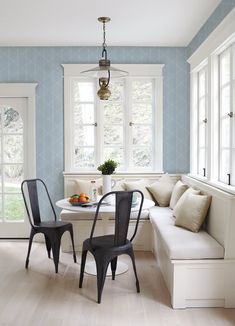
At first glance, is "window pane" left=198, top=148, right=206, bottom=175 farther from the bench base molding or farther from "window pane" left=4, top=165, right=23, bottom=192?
"window pane" left=4, top=165, right=23, bottom=192

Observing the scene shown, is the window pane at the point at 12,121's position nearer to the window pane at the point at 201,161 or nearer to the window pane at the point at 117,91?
the window pane at the point at 117,91

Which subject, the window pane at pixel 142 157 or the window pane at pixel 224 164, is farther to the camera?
the window pane at pixel 142 157

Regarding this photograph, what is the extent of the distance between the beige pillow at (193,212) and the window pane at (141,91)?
2049 mm

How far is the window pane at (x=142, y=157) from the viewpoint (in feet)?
19.0

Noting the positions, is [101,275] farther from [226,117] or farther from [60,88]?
[60,88]

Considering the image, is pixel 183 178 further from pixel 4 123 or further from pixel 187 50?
pixel 4 123

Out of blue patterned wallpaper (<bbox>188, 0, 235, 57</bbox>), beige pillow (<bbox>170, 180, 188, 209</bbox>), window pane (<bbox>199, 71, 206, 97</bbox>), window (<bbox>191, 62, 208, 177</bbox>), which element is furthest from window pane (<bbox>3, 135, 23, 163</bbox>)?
blue patterned wallpaper (<bbox>188, 0, 235, 57</bbox>)

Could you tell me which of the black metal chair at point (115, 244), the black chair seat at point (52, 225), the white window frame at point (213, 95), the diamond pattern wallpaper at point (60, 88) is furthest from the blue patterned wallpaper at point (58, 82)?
the black metal chair at point (115, 244)

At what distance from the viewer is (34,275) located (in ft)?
13.8

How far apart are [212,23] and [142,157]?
209 centimetres

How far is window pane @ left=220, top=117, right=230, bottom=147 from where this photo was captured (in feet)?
13.2

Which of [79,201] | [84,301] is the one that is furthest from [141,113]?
[84,301]

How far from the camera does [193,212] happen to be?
400 centimetres

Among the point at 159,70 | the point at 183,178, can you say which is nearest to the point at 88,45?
the point at 159,70
